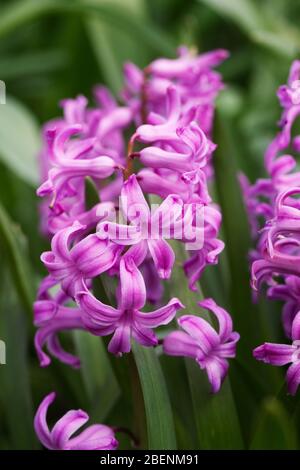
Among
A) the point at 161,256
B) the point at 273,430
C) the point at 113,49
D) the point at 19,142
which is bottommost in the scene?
the point at 273,430

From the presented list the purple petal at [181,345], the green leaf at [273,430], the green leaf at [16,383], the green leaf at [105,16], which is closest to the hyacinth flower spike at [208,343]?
the purple petal at [181,345]

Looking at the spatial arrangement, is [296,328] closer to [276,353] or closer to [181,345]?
[276,353]

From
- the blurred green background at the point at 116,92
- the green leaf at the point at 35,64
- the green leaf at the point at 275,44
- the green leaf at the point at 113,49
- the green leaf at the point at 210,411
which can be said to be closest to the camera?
the green leaf at the point at 210,411

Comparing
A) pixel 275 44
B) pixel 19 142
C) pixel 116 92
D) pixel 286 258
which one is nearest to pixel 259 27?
pixel 275 44

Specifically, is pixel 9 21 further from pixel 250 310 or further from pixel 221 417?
pixel 221 417

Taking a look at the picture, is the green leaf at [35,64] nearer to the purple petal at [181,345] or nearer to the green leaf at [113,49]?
the green leaf at [113,49]

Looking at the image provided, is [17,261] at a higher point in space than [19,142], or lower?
lower

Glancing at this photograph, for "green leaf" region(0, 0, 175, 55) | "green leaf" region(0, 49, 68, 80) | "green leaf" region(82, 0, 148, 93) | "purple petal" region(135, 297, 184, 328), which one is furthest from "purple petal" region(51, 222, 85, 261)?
"green leaf" region(0, 49, 68, 80)
